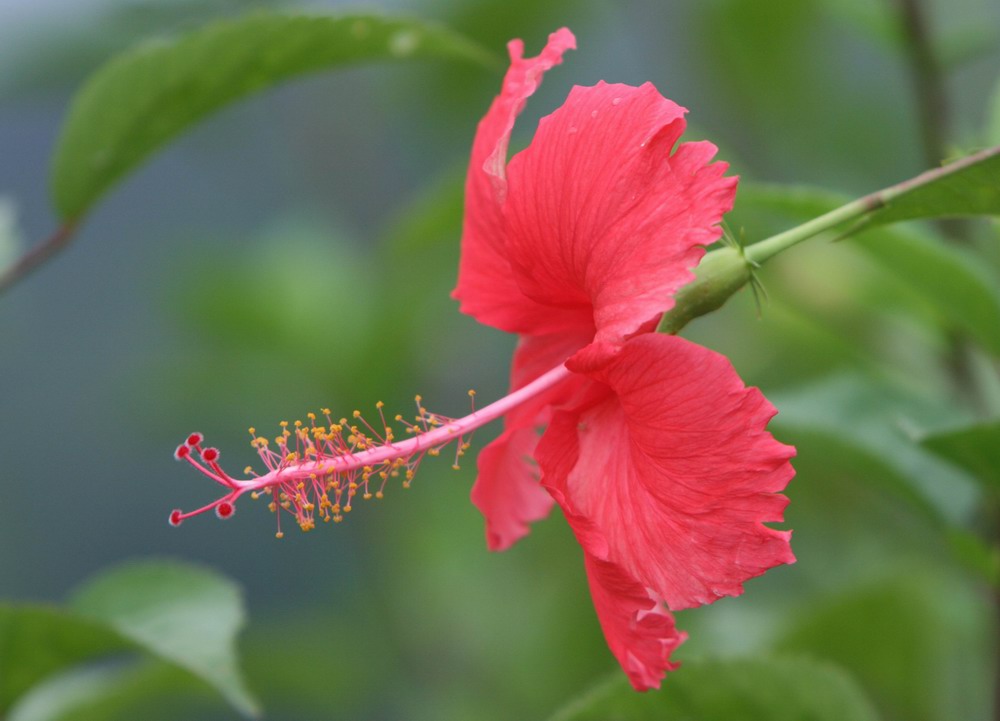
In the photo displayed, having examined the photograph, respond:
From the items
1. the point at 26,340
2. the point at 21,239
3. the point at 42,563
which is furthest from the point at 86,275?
the point at 21,239

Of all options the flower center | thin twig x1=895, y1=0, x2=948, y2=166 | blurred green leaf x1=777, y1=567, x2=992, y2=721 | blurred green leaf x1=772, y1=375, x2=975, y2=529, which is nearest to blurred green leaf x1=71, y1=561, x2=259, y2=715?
the flower center

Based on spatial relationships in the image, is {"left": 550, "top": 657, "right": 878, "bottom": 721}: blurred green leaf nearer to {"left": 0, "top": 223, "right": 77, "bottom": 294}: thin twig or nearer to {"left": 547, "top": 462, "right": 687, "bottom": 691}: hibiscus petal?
{"left": 547, "top": 462, "right": 687, "bottom": 691}: hibiscus petal

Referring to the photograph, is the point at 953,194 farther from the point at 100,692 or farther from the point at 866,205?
the point at 100,692

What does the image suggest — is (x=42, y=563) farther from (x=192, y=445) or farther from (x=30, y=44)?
(x=192, y=445)

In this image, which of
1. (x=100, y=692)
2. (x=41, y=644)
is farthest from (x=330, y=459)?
(x=100, y=692)

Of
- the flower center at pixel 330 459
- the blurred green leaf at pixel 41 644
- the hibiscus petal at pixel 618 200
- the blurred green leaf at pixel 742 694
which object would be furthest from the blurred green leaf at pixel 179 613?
the hibiscus petal at pixel 618 200

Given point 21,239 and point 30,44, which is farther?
point 30,44
